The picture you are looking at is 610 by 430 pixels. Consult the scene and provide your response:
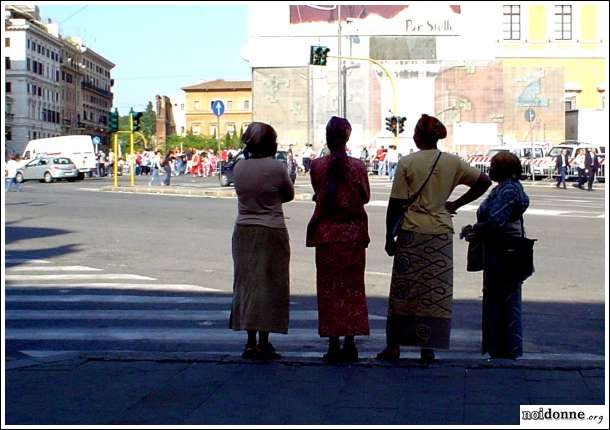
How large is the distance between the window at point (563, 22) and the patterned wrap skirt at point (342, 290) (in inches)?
2665

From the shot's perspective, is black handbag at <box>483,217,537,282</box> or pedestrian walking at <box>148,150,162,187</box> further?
pedestrian walking at <box>148,150,162,187</box>

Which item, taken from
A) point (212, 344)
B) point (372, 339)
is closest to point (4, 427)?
point (212, 344)

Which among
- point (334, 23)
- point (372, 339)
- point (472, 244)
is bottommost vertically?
point (372, 339)

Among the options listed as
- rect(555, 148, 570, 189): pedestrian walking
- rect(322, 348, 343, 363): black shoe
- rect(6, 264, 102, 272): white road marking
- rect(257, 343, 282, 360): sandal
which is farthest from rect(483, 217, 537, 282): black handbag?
rect(555, 148, 570, 189): pedestrian walking

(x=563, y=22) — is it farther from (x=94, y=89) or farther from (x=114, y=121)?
(x=94, y=89)

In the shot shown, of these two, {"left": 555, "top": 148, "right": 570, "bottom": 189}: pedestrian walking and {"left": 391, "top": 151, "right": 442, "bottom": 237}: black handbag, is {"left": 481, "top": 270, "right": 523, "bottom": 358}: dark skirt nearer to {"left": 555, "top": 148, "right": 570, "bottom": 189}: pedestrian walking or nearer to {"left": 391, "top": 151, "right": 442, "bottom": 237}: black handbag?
{"left": 391, "top": 151, "right": 442, "bottom": 237}: black handbag

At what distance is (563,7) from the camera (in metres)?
72.3

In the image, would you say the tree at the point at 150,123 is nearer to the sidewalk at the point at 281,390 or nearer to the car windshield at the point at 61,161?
the car windshield at the point at 61,161

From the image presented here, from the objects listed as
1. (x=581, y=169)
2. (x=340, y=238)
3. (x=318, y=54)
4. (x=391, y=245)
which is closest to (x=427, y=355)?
(x=391, y=245)

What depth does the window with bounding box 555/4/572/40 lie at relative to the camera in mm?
71750

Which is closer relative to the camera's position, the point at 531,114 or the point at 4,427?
the point at 4,427

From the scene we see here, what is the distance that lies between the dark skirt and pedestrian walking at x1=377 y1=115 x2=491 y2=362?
44 cm

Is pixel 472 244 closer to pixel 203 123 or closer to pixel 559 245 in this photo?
pixel 559 245

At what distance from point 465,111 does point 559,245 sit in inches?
2042
